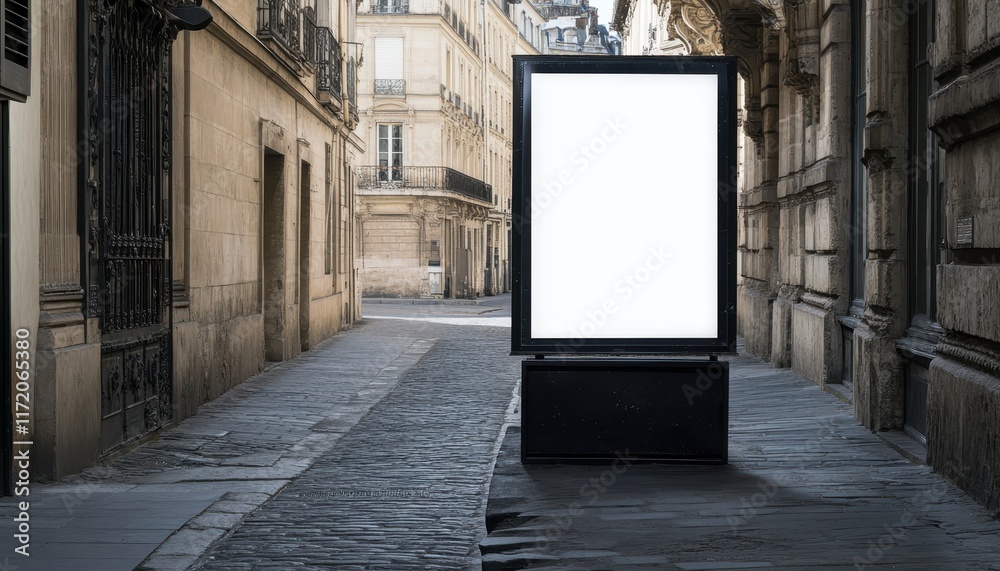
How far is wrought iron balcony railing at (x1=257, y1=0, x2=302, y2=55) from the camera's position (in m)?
15.6

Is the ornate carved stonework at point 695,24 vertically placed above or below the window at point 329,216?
above

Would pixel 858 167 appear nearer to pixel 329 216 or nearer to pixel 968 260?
pixel 968 260

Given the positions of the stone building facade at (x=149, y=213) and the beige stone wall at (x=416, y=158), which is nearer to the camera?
the stone building facade at (x=149, y=213)

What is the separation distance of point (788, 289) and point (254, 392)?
6.19 m

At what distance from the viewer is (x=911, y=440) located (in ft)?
26.2

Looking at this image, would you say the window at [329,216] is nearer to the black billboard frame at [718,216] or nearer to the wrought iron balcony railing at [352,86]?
the wrought iron balcony railing at [352,86]

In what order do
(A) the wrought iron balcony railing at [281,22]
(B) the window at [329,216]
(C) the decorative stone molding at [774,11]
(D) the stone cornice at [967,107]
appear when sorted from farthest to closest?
1. (B) the window at [329,216]
2. (A) the wrought iron balcony railing at [281,22]
3. (C) the decorative stone molding at [774,11]
4. (D) the stone cornice at [967,107]

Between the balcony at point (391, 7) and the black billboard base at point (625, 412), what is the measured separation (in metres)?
43.3

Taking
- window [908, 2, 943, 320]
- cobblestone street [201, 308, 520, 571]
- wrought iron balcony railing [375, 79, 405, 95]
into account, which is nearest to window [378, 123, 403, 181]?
wrought iron balcony railing [375, 79, 405, 95]

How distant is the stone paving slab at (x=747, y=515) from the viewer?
16.4 feet

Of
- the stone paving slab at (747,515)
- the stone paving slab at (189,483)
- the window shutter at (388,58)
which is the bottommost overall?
the stone paving slab at (189,483)

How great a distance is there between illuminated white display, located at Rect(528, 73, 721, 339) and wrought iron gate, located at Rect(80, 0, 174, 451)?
335cm

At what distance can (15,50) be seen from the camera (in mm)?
7164

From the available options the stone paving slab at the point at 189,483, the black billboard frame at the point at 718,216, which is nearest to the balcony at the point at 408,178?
the stone paving slab at the point at 189,483
